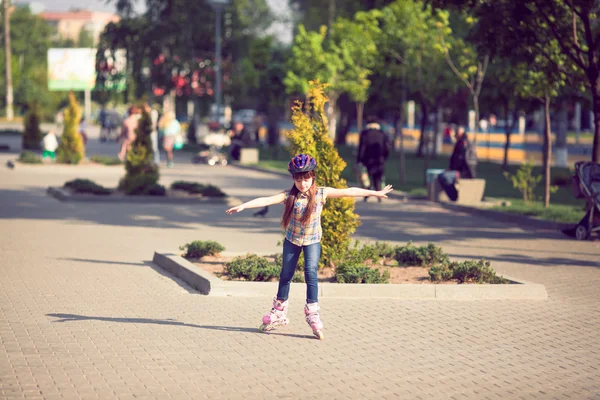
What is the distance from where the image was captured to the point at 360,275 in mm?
11195

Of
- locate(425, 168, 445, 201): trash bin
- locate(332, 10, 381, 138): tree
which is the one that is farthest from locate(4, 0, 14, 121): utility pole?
locate(425, 168, 445, 201): trash bin

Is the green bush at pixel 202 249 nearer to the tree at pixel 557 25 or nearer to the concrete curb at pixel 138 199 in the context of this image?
the tree at pixel 557 25

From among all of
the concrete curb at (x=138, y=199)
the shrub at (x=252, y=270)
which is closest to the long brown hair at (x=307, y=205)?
the shrub at (x=252, y=270)

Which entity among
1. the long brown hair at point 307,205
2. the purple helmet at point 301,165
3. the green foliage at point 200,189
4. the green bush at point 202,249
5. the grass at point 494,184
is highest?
the purple helmet at point 301,165

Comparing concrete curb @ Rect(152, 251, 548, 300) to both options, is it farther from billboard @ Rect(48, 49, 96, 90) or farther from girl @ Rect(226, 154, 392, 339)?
billboard @ Rect(48, 49, 96, 90)

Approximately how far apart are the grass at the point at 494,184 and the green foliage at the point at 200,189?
475cm

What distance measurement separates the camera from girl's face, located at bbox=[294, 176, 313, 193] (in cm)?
879

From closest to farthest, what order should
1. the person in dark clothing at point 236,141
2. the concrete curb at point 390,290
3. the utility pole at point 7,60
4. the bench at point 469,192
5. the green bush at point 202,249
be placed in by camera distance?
the concrete curb at point 390,290 < the green bush at point 202,249 < the bench at point 469,192 < the person in dark clothing at point 236,141 < the utility pole at point 7,60

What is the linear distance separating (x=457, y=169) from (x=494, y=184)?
7185mm

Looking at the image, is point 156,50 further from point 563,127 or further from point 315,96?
point 315,96

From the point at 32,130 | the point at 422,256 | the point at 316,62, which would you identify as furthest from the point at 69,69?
the point at 422,256

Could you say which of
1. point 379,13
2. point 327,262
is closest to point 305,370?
point 327,262

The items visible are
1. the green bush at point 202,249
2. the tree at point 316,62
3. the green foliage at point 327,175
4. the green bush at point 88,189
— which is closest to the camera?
the green foliage at point 327,175

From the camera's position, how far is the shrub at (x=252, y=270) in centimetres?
1126
